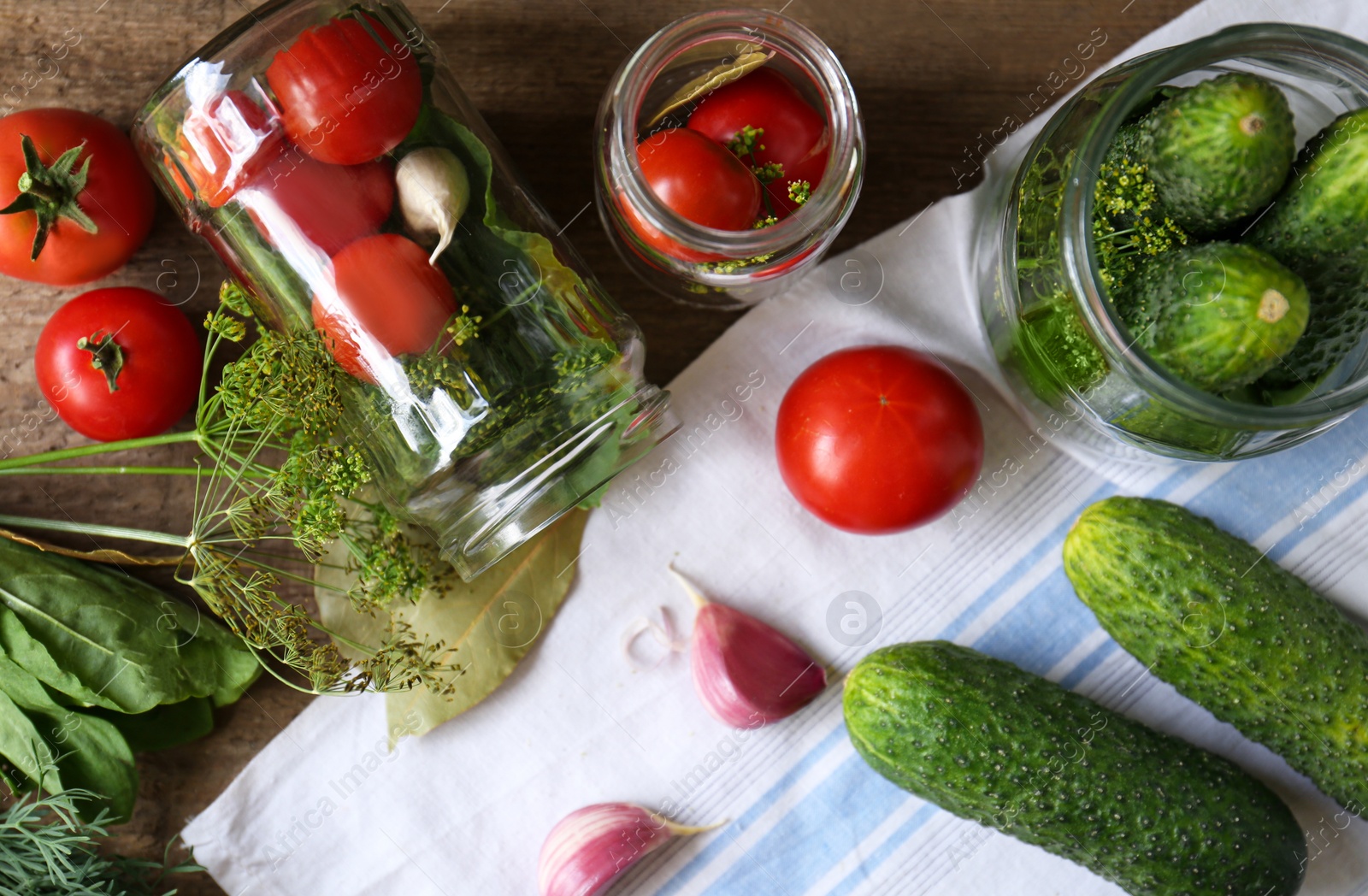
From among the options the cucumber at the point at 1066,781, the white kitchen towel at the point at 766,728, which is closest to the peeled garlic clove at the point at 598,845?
the white kitchen towel at the point at 766,728

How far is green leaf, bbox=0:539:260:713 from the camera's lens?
853mm

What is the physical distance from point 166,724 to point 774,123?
82cm

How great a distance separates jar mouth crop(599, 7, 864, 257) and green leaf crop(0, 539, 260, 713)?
1.95 ft

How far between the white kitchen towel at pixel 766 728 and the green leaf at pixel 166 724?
2.9 inches

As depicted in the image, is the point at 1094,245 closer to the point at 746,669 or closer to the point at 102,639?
the point at 746,669

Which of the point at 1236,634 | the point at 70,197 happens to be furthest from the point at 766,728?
the point at 70,197

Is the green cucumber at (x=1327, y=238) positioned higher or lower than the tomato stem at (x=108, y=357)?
higher

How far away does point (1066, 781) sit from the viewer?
2.72 ft

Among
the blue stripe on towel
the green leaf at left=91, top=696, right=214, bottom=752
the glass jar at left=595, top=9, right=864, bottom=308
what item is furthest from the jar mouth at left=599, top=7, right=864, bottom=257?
the green leaf at left=91, top=696, right=214, bottom=752

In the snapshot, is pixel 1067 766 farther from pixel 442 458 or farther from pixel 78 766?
pixel 78 766

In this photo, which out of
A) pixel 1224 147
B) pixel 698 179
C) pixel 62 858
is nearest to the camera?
pixel 1224 147

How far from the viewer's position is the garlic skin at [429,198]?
0.72 meters

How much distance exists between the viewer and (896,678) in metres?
0.85

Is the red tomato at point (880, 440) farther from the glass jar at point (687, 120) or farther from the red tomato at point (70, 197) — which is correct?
the red tomato at point (70, 197)
